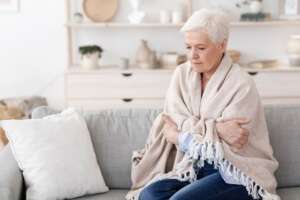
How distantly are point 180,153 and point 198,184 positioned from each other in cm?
23

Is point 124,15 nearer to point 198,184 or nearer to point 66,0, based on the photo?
point 66,0

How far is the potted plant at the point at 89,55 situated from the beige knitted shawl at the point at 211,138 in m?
2.08

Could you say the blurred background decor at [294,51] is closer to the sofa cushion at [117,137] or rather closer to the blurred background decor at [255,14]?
the blurred background decor at [255,14]

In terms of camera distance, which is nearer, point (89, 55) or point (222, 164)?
point (222, 164)

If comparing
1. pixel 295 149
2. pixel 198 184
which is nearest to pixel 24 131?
pixel 198 184

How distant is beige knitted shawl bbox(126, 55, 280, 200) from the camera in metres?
2.36

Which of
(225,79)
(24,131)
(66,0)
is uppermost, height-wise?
(66,0)

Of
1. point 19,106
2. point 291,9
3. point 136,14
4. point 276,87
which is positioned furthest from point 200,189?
point 291,9

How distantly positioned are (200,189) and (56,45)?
2991 millimetres

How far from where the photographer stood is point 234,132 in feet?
7.71

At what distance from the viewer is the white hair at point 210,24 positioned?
2457 millimetres

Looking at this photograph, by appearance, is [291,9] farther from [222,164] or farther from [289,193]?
[222,164]

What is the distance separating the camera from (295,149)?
8.71 ft

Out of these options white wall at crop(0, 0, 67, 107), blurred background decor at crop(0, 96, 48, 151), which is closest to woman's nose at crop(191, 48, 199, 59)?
blurred background decor at crop(0, 96, 48, 151)
